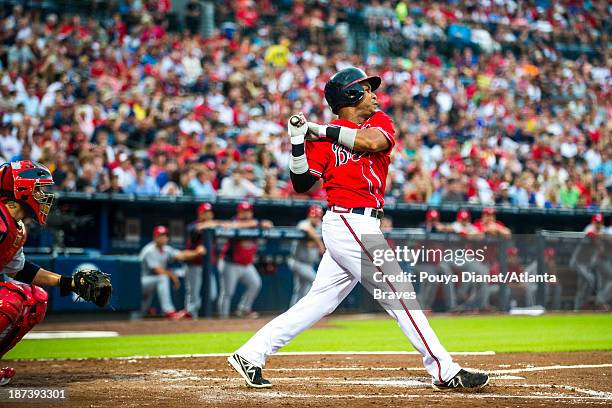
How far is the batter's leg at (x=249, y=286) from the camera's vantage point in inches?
543

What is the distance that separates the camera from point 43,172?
533 centimetres

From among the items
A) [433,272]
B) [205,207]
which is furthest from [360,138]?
[205,207]

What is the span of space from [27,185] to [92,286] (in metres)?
0.73

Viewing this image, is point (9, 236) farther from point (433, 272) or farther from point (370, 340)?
point (433, 272)

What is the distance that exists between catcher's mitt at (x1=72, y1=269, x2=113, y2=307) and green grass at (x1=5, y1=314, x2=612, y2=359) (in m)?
2.65

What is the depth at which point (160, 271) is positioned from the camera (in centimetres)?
1327

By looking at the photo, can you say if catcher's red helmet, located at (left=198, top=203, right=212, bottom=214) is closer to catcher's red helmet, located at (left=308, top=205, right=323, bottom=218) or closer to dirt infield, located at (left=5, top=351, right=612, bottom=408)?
catcher's red helmet, located at (left=308, top=205, right=323, bottom=218)

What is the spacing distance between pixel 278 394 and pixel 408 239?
8.92 metres

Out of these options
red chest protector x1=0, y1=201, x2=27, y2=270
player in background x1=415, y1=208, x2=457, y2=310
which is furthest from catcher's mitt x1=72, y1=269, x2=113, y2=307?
player in background x1=415, y1=208, x2=457, y2=310

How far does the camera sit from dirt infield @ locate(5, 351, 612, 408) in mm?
4859

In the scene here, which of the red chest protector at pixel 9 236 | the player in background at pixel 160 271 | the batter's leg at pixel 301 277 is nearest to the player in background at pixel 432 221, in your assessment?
the batter's leg at pixel 301 277

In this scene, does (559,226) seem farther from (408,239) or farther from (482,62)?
(482,62)

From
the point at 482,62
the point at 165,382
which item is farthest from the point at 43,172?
the point at 482,62

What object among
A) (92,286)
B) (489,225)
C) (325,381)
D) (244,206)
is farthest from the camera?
(489,225)
